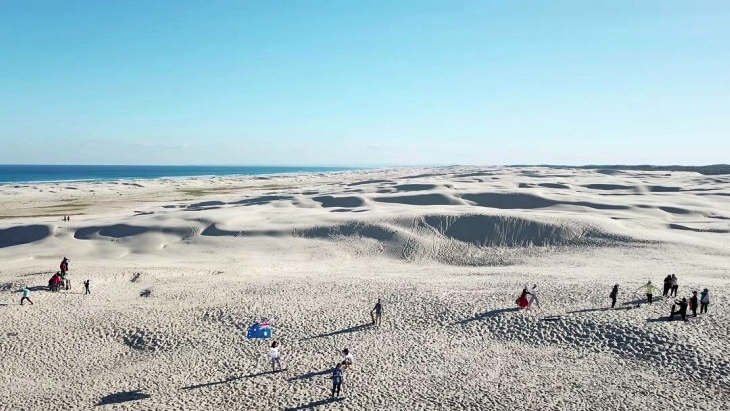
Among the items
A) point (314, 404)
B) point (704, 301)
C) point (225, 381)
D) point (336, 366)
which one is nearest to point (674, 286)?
point (704, 301)

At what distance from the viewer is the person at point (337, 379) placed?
1506cm

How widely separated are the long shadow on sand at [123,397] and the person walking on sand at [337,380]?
225 inches

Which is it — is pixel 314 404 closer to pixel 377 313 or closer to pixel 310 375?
pixel 310 375

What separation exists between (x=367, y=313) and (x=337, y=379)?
24.2 feet

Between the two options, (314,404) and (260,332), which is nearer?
(314,404)

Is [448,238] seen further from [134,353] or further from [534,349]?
[134,353]

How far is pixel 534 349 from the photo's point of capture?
723 inches

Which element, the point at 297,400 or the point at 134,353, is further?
the point at 134,353

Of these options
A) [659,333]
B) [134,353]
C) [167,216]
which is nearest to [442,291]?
[659,333]

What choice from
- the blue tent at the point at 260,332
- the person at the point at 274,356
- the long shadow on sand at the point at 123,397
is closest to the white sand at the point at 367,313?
the long shadow on sand at the point at 123,397

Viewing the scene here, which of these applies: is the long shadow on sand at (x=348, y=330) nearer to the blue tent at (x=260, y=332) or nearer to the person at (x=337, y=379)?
the blue tent at (x=260, y=332)

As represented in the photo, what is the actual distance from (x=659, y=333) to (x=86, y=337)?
71.3 feet

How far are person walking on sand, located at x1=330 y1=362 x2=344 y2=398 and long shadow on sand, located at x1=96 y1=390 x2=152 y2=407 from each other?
5.72 meters

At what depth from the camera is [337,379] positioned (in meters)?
15.2
